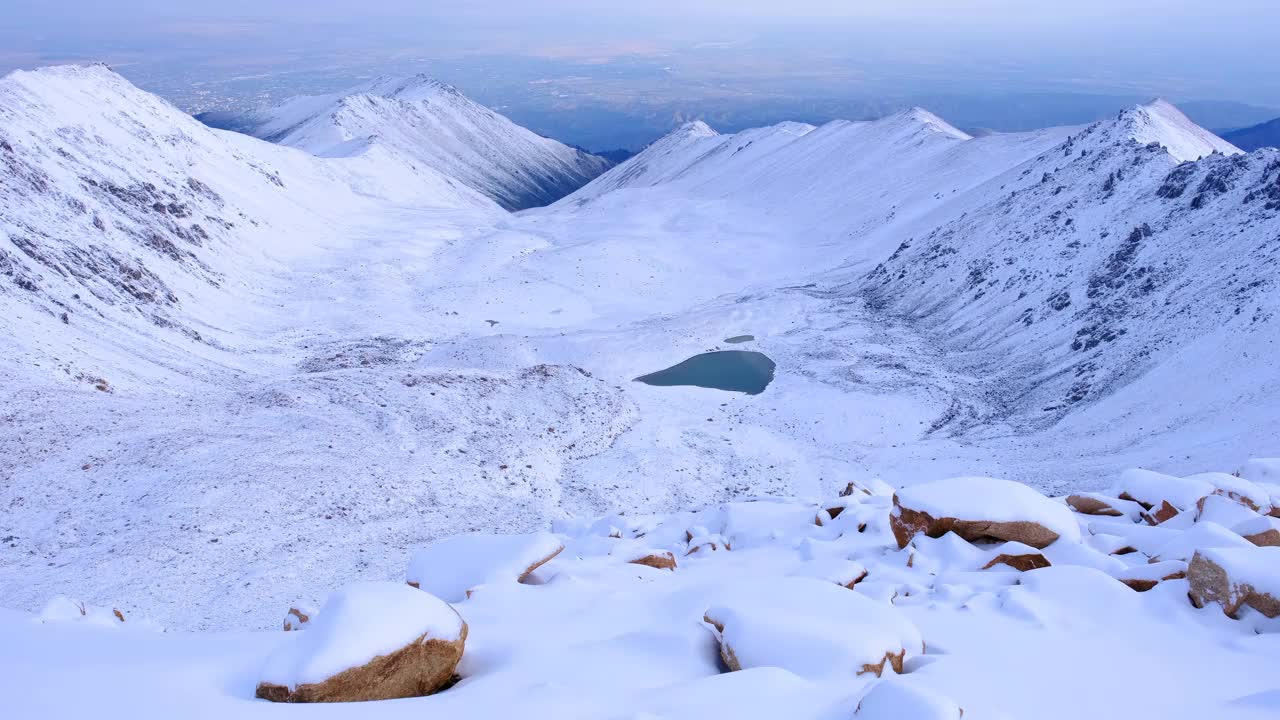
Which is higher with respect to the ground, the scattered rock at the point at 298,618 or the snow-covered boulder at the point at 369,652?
the snow-covered boulder at the point at 369,652

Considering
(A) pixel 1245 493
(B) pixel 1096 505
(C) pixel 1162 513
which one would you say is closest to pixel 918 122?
(B) pixel 1096 505

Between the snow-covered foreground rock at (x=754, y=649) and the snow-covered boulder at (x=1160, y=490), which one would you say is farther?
the snow-covered boulder at (x=1160, y=490)

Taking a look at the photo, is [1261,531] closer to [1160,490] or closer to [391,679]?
[1160,490]

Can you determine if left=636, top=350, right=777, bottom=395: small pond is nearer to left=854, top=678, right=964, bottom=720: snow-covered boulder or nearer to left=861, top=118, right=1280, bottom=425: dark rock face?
left=861, top=118, right=1280, bottom=425: dark rock face

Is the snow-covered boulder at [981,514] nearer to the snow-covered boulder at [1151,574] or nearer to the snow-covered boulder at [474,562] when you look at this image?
the snow-covered boulder at [1151,574]

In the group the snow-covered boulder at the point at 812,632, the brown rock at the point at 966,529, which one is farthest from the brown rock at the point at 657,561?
the snow-covered boulder at the point at 812,632
